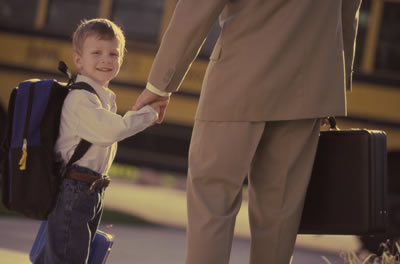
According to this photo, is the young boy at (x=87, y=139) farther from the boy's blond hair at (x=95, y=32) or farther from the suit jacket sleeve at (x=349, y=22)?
the suit jacket sleeve at (x=349, y=22)

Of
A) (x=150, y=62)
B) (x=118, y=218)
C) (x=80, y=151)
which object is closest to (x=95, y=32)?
(x=80, y=151)

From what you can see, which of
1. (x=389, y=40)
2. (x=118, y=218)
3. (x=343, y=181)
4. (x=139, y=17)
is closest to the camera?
(x=343, y=181)

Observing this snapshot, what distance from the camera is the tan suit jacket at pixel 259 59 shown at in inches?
102

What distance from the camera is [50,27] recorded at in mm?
7133

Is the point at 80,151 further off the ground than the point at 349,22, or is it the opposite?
the point at 349,22

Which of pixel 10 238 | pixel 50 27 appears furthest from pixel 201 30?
pixel 50 27

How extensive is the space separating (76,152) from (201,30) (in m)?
0.48

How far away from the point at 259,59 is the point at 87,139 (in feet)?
1.71

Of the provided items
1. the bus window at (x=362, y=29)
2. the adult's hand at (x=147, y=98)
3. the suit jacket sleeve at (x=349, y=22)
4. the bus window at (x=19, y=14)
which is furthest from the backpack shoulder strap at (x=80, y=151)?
the bus window at (x=19, y=14)

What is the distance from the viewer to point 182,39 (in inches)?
101

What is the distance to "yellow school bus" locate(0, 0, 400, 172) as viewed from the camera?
6559 millimetres

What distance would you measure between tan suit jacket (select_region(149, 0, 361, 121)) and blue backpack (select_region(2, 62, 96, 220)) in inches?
11.5

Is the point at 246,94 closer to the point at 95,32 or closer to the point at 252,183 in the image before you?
the point at 252,183

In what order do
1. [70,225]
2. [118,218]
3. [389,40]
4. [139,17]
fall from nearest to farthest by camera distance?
1. [70,225]
2. [118,218]
3. [389,40]
4. [139,17]
